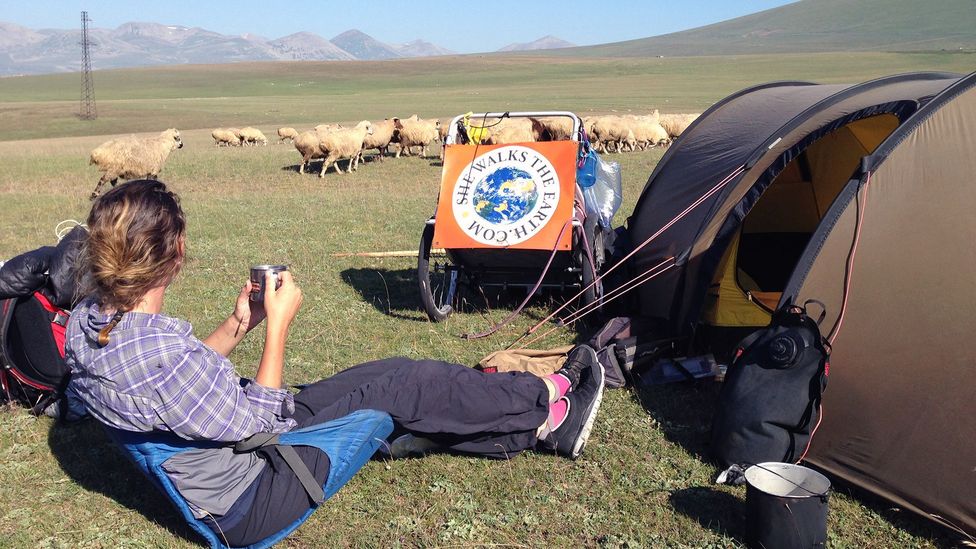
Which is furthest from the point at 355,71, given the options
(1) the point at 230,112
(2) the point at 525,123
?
(2) the point at 525,123

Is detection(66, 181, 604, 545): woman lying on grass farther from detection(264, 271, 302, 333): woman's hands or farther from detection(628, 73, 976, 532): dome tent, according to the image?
detection(628, 73, 976, 532): dome tent

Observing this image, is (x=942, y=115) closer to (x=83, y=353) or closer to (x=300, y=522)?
(x=300, y=522)

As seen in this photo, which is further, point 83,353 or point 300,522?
point 300,522

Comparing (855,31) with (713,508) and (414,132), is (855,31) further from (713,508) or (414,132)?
(713,508)

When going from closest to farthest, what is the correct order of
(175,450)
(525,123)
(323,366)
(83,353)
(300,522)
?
(83,353)
(175,450)
(300,522)
(323,366)
(525,123)

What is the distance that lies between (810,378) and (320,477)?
7.82ft

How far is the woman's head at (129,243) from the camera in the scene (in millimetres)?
2990

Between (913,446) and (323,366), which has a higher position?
(913,446)

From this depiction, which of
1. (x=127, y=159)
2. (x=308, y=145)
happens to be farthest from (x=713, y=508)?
(x=308, y=145)

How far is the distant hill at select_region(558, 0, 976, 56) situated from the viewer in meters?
147

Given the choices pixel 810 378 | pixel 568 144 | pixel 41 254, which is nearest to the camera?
pixel 810 378

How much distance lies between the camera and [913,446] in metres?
3.79

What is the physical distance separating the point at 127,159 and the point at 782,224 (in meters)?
14.1

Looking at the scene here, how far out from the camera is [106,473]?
4457mm
